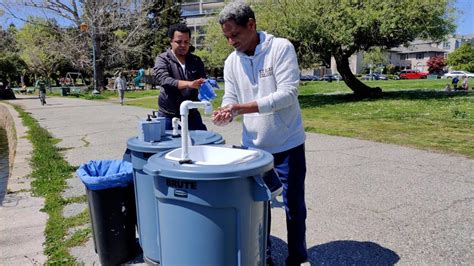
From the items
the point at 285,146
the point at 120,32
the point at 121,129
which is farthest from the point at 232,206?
the point at 120,32

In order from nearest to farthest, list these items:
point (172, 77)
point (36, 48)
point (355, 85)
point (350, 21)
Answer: point (172, 77) < point (350, 21) < point (355, 85) < point (36, 48)

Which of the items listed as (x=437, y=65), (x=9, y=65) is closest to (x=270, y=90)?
(x=9, y=65)

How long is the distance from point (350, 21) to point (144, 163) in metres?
14.0

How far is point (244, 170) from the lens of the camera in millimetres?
1805

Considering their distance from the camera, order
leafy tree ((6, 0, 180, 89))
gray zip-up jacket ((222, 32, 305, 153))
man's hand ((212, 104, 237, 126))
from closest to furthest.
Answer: man's hand ((212, 104, 237, 126)) → gray zip-up jacket ((222, 32, 305, 153)) → leafy tree ((6, 0, 180, 89))

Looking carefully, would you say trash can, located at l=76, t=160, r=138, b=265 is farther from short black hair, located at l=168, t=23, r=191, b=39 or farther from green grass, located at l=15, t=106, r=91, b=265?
short black hair, located at l=168, t=23, r=191, b=39

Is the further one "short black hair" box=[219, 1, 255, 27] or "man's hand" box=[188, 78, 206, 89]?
"man's hand" box=[188, 78, 206, 89]

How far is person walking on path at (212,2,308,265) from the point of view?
2.25 meters

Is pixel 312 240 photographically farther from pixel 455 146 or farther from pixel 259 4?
pixel 259 4

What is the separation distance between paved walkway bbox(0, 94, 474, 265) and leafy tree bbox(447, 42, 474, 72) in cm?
6987

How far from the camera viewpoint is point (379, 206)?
4219 mm

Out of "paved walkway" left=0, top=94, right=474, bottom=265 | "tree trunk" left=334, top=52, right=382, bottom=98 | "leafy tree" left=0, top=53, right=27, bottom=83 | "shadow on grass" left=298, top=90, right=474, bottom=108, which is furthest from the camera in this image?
"leafy tree" left=0, top=53, right=27, bottom=83

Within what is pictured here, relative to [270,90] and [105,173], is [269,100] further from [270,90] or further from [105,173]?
[105,173]

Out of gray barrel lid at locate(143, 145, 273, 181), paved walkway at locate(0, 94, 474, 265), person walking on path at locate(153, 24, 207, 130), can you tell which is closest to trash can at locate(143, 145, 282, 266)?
gray barrel lid at locate(143, 145, 273, 181)
